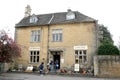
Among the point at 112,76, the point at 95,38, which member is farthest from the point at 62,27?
the point at 112,76

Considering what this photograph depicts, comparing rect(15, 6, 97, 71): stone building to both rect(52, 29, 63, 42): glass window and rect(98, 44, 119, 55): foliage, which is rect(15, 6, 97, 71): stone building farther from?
rect(98, 44, 119, 55): foliage

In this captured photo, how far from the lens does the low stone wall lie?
31.0 meters

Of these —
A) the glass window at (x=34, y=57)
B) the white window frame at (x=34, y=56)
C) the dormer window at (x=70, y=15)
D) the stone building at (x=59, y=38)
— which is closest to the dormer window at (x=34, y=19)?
the stone building at (x=59, y=38)

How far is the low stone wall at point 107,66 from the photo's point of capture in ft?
102

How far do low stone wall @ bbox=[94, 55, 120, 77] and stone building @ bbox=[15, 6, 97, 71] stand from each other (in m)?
3.78

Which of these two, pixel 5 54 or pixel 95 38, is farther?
pixel 95 38

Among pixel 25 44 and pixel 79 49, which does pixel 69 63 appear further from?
pixel 25 44

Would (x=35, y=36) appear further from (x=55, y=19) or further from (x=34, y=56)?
(x=55, y=19)

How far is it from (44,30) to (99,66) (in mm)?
12181

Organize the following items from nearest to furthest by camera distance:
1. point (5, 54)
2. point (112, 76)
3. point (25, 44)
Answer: point (5, 54) → point (112, 76) → point (25, 44)

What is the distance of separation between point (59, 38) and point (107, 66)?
10173 millimetres

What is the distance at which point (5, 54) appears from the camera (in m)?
28.8

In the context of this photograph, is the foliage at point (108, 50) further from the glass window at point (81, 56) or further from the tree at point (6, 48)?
the tree at point (6, 48)

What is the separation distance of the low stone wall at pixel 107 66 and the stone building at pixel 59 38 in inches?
149
